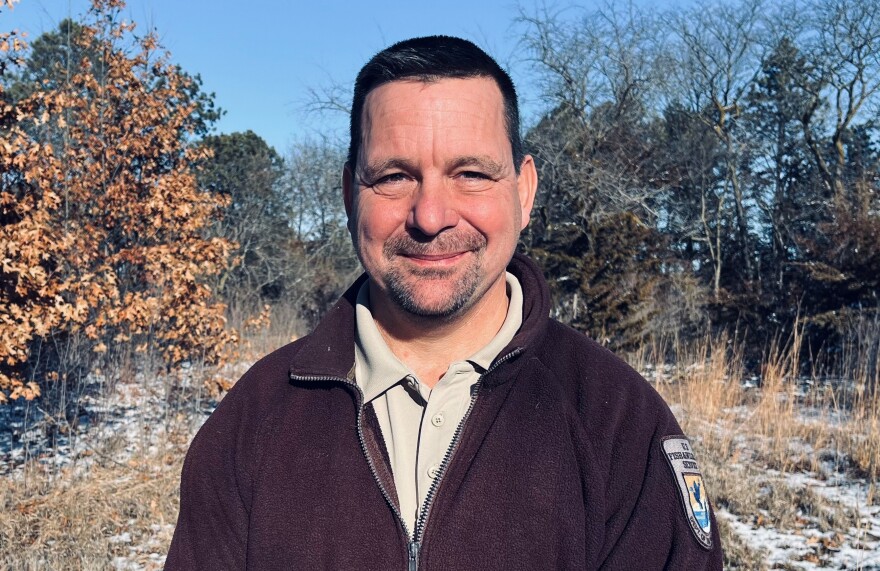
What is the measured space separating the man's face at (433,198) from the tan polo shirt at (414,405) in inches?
4.7

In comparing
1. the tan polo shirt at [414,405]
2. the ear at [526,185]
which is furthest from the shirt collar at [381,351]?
the ear at [526,185]

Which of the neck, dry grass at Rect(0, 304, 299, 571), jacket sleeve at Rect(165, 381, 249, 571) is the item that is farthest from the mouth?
dry grass at Rect(0, 304, 299, 571)

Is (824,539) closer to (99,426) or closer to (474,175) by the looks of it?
(474,175)

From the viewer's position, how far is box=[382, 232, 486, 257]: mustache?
1.51 meters

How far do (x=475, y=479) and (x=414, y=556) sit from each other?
19 centimetres

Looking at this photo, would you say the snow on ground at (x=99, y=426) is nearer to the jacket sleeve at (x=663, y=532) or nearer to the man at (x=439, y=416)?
the man at (x=439, y=416)

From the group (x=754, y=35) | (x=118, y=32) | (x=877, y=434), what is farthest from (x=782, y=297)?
(x=118, y=32)

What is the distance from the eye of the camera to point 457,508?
1.35 metres

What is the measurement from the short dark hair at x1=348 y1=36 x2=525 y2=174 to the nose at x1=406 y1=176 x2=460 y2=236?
8.7 inches

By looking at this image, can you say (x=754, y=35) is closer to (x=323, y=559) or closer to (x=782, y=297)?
(x=782, y=297)

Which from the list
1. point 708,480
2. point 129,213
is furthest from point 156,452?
point 708,480

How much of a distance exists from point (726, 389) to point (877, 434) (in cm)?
197

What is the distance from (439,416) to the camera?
1471 millimetres

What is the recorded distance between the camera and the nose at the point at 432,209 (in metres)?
1.49
